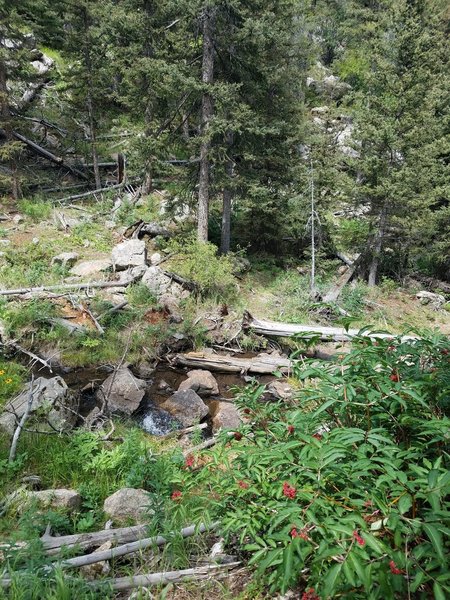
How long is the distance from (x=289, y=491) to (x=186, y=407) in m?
6.31

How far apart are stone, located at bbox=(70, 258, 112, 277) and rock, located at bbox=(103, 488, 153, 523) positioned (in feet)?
31.9

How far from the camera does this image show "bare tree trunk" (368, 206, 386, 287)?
54.0ft

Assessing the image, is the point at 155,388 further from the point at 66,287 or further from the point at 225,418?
the point at 66,287

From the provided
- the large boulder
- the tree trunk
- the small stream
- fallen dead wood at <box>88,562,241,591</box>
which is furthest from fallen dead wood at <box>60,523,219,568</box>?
the tree trunk

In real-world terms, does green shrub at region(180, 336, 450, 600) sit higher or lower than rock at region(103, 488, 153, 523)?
higher

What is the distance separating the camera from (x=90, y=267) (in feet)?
44.4

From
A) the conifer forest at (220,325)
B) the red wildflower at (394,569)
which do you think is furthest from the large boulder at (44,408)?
the red wildflower at (394,569)

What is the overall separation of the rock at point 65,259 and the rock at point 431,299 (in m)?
14.9

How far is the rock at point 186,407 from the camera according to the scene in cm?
796

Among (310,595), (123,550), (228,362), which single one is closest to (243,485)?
(310,595)

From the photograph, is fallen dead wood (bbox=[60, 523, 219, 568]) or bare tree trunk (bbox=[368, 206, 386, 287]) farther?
bare tree trunk (bbox=[368, 206, 386, 287])

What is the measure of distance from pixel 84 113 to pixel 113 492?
20476 millimetres

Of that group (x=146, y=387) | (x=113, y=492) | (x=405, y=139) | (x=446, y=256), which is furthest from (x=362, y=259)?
(x=113, y=492)

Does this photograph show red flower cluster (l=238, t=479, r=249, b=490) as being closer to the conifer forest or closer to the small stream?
the conifer forest
